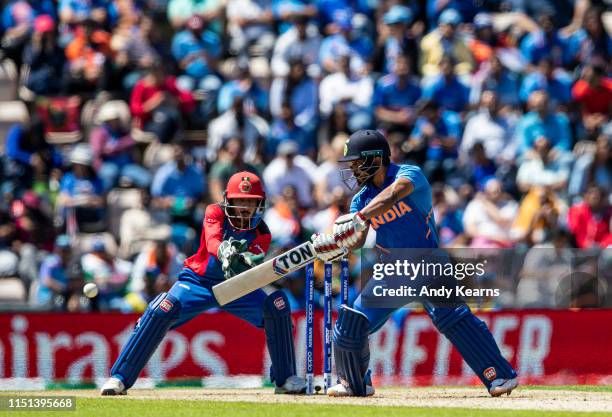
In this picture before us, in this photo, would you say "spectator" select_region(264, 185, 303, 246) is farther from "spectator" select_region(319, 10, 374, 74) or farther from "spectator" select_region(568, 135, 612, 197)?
"spectator" select_region(568, 135, 612, 197)

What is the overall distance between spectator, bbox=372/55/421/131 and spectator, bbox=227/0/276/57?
6.85ft

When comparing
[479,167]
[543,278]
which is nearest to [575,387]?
[543,278]

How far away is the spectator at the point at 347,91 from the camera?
17516mm

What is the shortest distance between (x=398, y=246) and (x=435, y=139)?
6.67m

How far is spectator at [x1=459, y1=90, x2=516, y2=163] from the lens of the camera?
17188 millimetres

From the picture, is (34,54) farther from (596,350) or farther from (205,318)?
(596,350)

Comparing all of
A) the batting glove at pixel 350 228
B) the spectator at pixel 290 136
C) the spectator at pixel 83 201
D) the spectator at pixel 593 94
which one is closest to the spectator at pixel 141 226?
the spectator at pixel 83 201

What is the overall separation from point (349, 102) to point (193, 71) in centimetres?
256

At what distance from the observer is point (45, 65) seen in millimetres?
18422

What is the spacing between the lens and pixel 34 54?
18484 mm

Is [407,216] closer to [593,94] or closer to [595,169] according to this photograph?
[595,169]

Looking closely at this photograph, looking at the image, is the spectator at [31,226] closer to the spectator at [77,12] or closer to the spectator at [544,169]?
the spectator at [77,12]

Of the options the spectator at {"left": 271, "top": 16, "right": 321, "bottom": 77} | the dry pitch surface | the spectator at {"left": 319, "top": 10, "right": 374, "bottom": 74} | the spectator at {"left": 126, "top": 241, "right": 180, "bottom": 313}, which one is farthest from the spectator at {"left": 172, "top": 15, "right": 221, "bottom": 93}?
the dry pitch surface

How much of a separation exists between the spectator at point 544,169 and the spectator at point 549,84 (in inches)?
45.5
